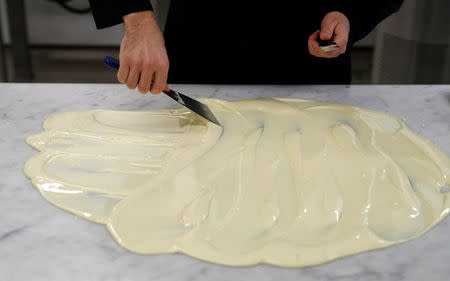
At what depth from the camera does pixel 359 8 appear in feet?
3.76

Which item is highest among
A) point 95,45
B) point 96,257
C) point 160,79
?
point 160,79

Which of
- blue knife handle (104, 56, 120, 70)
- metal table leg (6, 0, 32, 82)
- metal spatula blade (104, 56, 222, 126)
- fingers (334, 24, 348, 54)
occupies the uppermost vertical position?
fingers (334, 24, 348, 54)

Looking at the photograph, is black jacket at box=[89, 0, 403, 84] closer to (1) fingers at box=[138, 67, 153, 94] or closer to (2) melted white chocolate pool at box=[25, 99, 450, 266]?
(2) melted white chocolate pool at box=[25, 99, 450, 266]

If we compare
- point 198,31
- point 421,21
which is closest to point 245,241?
point 198,31

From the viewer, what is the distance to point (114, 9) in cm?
97

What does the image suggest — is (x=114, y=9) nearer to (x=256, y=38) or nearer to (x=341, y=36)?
(x=256, y=38)

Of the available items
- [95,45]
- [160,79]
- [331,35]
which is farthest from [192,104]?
[95,45]

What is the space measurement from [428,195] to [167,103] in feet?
1.86

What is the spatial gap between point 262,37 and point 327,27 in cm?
16

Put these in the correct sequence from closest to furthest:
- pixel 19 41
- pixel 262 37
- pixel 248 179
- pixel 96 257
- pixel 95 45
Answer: pixel 96 257 → pixel 248 179 → pixel 262 37 → pixel 19 41 → pixel 95 45

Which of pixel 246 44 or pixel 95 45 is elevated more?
pixel 246 44

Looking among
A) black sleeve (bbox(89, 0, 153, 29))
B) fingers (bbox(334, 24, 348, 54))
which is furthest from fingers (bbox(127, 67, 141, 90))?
fingers (bbox(334, 24, 348, 54))

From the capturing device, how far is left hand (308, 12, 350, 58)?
1030mm

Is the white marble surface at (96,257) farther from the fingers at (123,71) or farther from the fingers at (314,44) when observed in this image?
the fingers at (314,44)
